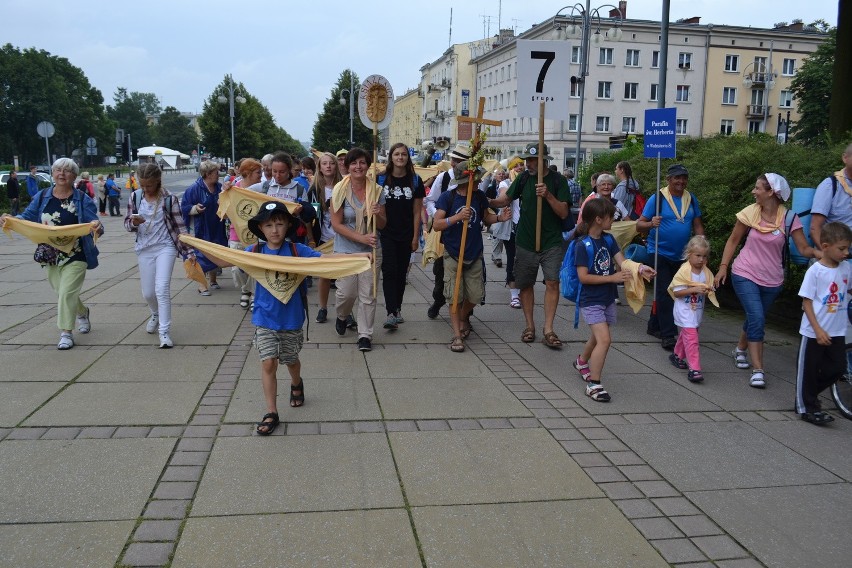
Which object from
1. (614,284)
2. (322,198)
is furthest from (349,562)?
(322,198)

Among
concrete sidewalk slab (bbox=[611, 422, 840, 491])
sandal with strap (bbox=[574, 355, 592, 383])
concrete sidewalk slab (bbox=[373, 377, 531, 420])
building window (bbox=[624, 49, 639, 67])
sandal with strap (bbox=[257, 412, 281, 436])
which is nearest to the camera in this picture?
concrete sidewalk slab (bbox=[611, 422, 840, 491])

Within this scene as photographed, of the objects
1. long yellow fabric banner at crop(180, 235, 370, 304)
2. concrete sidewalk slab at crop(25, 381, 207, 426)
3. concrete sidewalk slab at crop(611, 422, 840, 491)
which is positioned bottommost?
concrete sidewalk slab at crop(611, 422, 840, 491)

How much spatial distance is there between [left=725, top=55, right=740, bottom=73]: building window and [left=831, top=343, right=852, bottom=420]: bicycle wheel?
6824 cm

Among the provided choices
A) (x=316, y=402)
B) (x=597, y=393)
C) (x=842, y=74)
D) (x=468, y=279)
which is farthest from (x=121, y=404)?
(x=842, y=74)

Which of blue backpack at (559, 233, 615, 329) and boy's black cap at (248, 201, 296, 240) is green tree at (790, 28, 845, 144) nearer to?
blue backpack at (559, 233, 615, 329)

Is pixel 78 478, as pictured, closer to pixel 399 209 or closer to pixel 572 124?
pixel 399 209

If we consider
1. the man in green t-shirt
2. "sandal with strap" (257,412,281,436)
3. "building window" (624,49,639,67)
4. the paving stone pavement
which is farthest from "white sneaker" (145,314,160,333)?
"building window" (624,49,639,67)

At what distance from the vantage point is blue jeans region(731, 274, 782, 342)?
20.9 ft

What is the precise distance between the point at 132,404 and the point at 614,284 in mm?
3941

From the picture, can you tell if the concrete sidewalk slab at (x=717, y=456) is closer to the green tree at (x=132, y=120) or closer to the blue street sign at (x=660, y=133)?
the blue street sign at (x=660, y=133)

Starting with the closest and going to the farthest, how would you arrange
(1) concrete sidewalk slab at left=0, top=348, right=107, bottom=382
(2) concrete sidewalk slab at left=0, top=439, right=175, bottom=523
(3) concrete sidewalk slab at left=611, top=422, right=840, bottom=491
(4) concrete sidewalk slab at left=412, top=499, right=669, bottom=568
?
(4) concrete sidewalk slab at left=412, top=499, right=669, bottom=568, (2) concrete sidewalk slab at left=0, top=439, right=175, bottom=523, (3) concrete sidewalk slab at left=611, top=422, right=840, bottom=491, (1) concrete sidewalk slab at left=0, top=348, right=107, bottom=382

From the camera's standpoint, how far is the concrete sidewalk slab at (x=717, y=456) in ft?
14.4

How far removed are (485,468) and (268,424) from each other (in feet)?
5.01

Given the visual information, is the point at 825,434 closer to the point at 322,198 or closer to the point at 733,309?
the point at 733,309
